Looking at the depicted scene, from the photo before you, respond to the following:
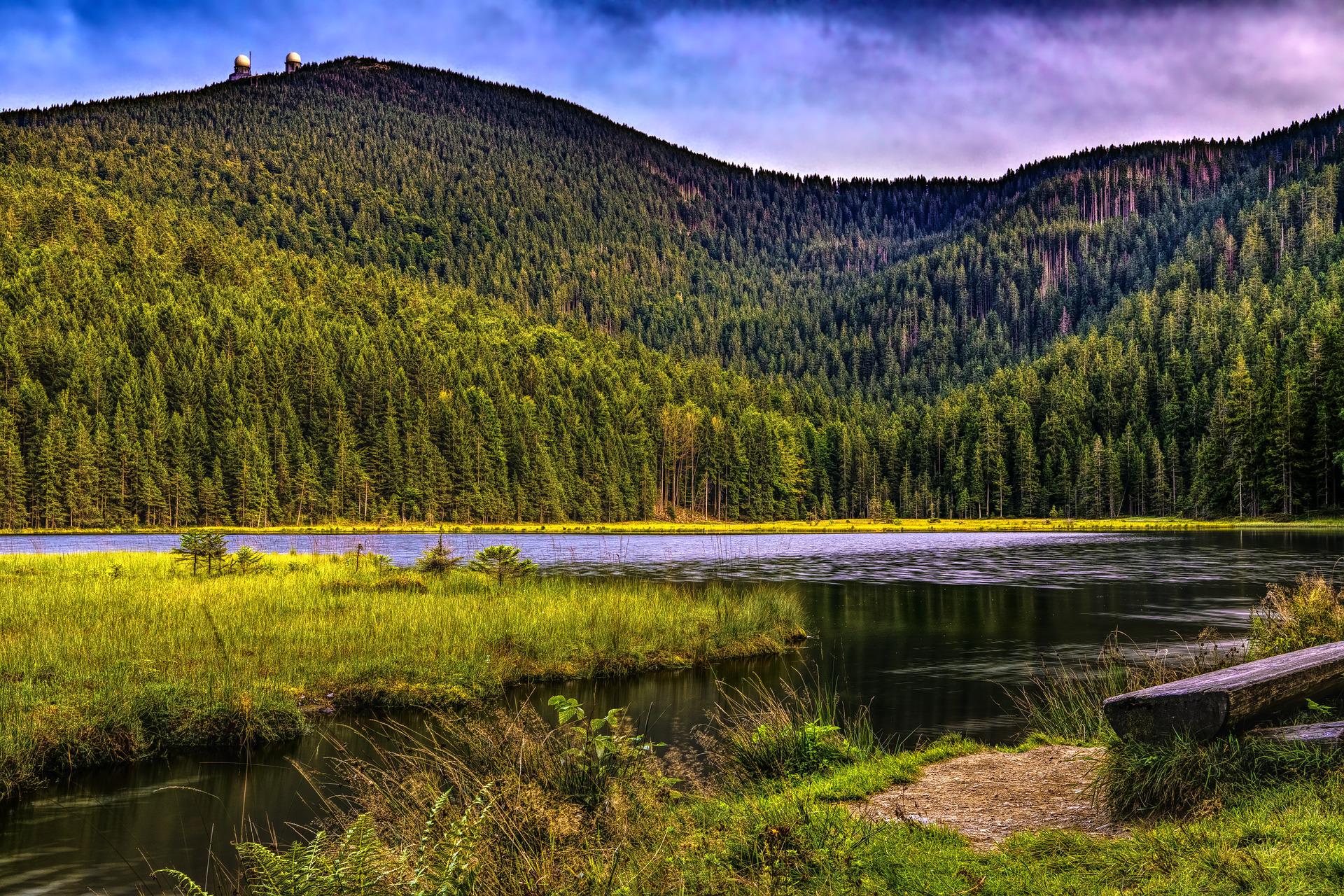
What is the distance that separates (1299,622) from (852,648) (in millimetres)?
10940

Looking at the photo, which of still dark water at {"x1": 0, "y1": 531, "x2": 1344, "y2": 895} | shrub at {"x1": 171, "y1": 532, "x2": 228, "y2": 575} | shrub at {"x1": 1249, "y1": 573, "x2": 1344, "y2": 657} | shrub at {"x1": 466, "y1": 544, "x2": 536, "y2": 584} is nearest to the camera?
still dark water at {"x1": 0, "y1": 531, "x2": 1344, "y2": 895}

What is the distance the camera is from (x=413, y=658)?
17750 mm

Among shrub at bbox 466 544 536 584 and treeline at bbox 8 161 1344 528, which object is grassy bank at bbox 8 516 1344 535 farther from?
shrub at bbox 466 544 536 584

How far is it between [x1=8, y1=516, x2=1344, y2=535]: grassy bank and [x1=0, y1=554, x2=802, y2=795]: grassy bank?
2082 inches

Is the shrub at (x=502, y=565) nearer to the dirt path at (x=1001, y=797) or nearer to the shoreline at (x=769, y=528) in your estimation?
the dirt path at (x=1001, y=797)

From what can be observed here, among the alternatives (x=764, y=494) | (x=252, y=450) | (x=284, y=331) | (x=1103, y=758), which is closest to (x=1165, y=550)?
(x=1103, y=758)

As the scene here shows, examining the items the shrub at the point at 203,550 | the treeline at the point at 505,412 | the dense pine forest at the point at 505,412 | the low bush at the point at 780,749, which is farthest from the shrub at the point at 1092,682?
the treeline at the point at 505,412

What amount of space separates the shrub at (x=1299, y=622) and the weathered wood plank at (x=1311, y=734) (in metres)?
7.10

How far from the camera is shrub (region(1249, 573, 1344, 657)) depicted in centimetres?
1412

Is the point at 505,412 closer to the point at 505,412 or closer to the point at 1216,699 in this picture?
the point at 505,412

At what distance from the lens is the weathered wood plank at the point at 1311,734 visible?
7238 millimetres

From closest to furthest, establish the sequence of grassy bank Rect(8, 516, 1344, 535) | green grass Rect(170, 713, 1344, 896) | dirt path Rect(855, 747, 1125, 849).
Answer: green grass Rect(170, 713, 1344, 896) < dirt path Rect(855, 747, 1125, 849) < grassy bank Rect(8, 516, 1344, 535)

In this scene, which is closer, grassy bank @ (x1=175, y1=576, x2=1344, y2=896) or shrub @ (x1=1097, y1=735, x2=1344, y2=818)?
grassy bank @ (x1=175, y1=576, x2=1344, y2=896)

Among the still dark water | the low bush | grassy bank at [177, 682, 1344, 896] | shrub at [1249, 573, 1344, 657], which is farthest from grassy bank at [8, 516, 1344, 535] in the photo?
grassy bank at [177, 682, 1344, 896]
